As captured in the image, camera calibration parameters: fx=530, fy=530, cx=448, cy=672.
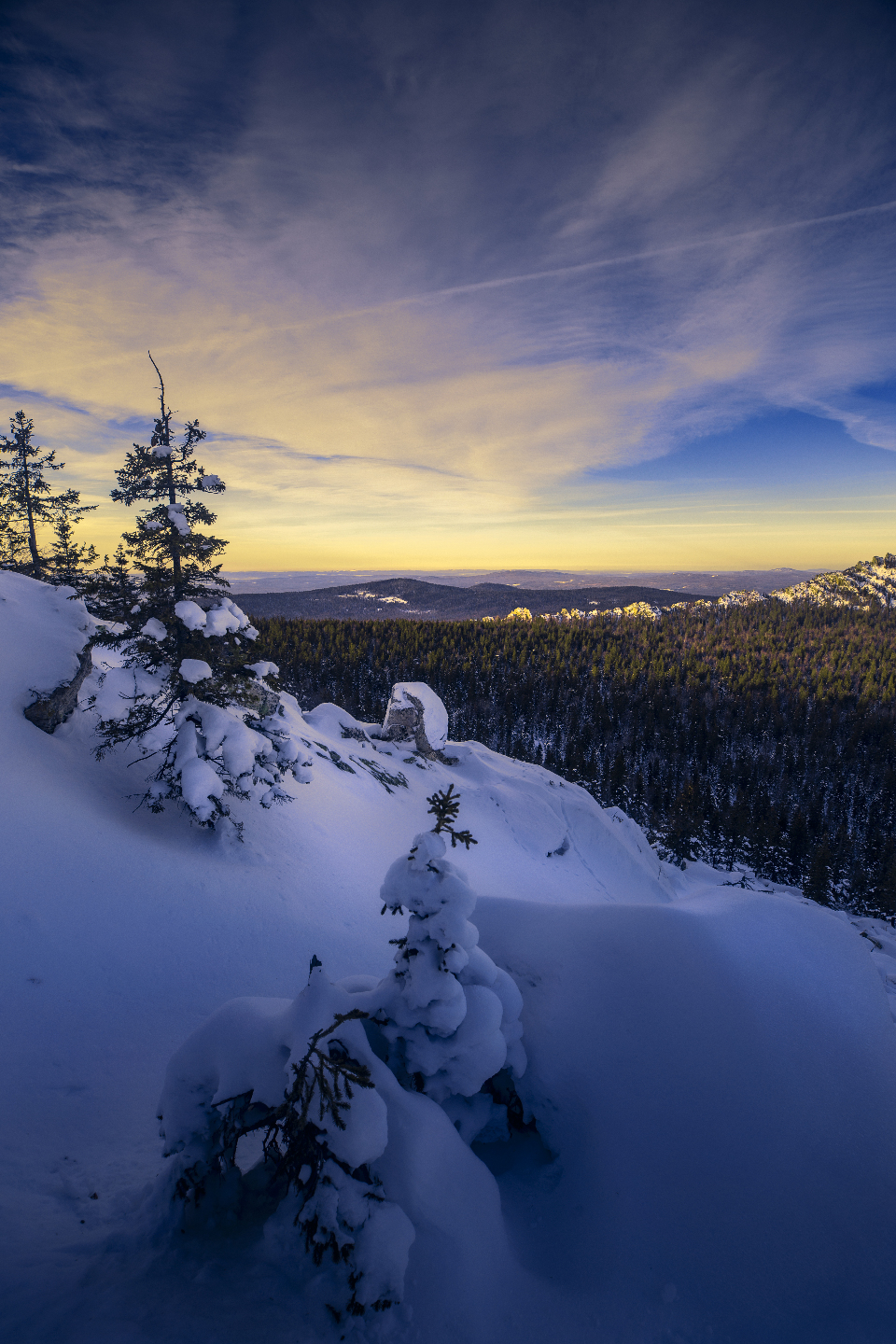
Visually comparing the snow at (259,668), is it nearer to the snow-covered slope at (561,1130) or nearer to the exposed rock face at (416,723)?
the snow-covered slope at (561,1130)

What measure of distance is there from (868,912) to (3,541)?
74.0 m

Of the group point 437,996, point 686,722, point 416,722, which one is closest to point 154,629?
point 437,996

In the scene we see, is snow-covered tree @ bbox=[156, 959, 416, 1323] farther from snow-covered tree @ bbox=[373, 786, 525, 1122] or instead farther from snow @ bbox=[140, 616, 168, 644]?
snow @ bbox=[140, 616, 168, 644]

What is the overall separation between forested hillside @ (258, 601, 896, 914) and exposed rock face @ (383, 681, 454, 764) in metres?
25.7

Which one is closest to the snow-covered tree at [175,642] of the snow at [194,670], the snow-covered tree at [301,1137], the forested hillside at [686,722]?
the snow at [194,670]

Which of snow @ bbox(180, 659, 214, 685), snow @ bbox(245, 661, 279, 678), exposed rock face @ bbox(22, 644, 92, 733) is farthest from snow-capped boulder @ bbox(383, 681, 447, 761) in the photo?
snow @ bbox(180, 659, 214, 685)

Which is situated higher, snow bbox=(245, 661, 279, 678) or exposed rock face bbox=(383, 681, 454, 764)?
snow bbox=(245, 661, 279, 678)

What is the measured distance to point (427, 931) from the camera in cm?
496

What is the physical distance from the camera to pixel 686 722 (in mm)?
92750

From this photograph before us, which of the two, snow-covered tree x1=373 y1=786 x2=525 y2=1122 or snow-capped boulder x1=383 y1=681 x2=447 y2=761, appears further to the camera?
snow-capped boulder x1=383 y1=681 x2=447 y2=761

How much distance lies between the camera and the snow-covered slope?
12.2 ft

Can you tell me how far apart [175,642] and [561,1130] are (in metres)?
11.5

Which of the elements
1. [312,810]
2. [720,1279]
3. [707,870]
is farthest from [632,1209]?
[707,870]

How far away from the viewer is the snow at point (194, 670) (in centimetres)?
1106
